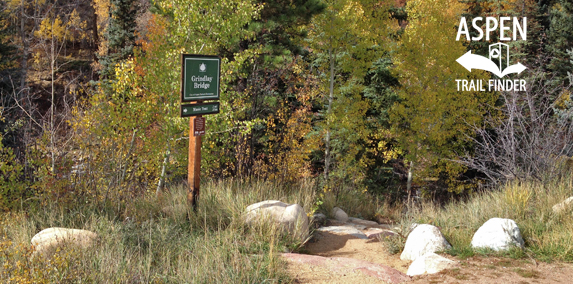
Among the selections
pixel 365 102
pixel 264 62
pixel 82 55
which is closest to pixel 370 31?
pixel 365 102

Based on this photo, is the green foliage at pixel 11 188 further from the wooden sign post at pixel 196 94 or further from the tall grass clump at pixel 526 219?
the tall grass clump at pixel 526 219

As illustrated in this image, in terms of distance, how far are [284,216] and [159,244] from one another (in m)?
1.88

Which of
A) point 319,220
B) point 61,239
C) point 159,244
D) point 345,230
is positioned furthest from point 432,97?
point 61,239

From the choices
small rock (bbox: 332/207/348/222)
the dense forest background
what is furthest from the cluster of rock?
small rock (bbox: 332/207/348/222)

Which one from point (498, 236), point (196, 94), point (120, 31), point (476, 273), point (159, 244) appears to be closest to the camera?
point (476, 273)

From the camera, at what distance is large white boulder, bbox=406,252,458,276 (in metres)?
5.49

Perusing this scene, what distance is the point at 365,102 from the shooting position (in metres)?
20.2

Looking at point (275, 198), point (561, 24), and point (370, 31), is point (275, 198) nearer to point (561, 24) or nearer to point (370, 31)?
point (370, 31)

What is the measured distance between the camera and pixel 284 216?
22.1ft

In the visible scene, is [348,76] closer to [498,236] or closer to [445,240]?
[445,240]

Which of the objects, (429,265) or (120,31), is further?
(120,31)

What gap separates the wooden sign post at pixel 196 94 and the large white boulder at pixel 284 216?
3.18ft

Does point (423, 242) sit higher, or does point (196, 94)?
point (196, 94)

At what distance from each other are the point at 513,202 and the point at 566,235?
3.51 ft
